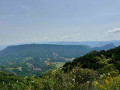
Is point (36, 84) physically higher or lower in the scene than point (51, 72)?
lower

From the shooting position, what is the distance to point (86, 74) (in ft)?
50.9

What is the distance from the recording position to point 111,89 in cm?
424

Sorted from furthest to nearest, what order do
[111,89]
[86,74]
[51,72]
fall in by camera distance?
[86,74] → [51,72] → [111,89]

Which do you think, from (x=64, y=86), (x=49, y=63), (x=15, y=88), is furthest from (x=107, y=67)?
(x=15, y=88)

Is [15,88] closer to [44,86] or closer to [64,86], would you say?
[44,86]

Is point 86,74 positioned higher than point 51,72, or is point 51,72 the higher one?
point 51,72

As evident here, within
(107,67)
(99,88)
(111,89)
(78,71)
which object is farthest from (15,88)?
(78,71)

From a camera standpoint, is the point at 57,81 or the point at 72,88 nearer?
the point at 72,88

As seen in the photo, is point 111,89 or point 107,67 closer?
point 111,89

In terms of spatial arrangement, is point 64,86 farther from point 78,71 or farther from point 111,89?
point 78,71

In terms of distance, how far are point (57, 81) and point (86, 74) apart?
10.3 m

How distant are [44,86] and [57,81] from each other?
721 millimetres

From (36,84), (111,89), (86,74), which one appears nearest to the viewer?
Result: (111,89)

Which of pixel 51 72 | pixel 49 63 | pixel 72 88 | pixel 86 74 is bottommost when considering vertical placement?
pixel 86 74
